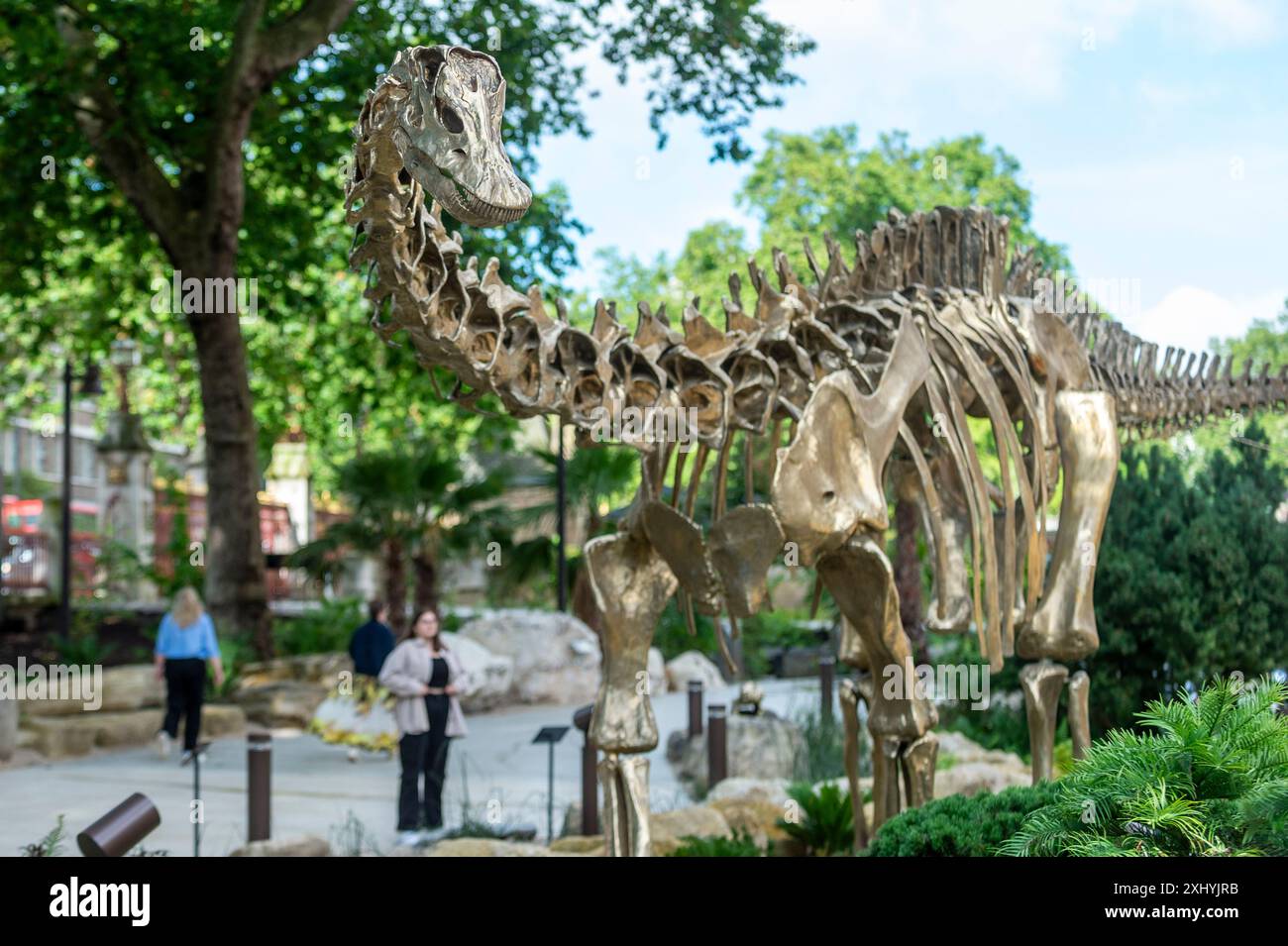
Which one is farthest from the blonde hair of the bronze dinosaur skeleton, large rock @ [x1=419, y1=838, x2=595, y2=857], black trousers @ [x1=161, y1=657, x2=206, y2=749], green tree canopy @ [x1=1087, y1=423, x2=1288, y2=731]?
green tree canopy @ [x1=1087, y1=423, x2=1288, y2=731]

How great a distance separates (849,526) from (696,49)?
35.5 ft

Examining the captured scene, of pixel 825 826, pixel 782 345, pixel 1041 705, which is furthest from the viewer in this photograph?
pixel 825 826

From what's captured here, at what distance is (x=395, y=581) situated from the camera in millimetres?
18062

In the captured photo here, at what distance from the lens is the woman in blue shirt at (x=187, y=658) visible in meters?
12.0

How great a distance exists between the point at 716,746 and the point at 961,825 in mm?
6260

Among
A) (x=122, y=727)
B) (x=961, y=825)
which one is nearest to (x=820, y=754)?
(x=122, y=727)

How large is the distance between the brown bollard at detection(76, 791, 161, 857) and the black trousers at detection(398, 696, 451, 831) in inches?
170

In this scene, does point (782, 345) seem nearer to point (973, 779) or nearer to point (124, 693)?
point (973, 779)

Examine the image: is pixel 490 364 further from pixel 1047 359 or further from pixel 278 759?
pixel 278 759

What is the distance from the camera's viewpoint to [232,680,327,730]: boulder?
581 inches

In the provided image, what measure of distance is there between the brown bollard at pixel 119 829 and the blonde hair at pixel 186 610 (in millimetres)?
7248

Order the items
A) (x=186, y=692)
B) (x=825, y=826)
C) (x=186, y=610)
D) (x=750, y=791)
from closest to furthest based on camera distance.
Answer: (x=825, y=826) < (x=750, y=791) < (x=186, y=610) < (x=186, y=692)

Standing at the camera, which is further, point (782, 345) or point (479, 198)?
point (782, 345)
